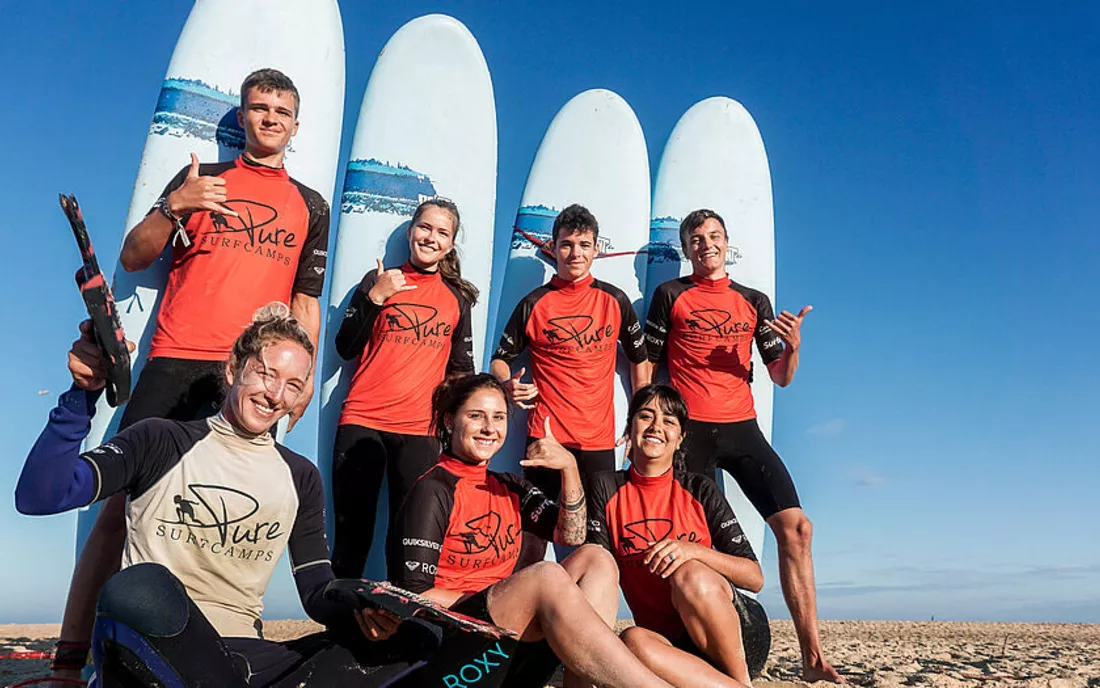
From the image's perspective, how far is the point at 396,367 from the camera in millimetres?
3506

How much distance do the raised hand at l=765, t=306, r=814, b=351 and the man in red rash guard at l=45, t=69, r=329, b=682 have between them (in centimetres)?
206

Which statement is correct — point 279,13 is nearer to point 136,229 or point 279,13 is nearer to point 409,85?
point 409,85


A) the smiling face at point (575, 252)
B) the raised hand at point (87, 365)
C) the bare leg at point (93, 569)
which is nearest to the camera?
the raised hand at point (87, 365)

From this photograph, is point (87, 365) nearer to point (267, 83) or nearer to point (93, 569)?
point (93, 569)

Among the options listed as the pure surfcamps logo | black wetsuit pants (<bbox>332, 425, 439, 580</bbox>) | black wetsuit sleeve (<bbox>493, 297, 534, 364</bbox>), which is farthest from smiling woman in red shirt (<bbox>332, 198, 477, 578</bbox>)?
the pure surfcamps logo

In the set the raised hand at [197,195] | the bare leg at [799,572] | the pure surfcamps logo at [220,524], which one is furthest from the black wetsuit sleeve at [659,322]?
the pure surfcamps logo at [220,524]

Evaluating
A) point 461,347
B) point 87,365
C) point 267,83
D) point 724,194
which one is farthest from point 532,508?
point 724,194

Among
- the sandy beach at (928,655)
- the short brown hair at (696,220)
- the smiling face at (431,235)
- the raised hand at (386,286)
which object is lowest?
the sandy beach at (928,655)

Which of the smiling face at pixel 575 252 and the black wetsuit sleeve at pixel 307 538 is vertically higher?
the smiling face at pixel 575 252

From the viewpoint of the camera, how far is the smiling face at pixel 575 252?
387 centimetres

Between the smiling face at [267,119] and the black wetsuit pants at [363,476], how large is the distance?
3.74ft

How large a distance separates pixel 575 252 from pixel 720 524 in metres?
1.62

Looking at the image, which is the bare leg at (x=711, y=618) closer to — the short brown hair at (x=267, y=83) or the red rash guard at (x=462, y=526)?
the red rash guard at (x=462, y=526)

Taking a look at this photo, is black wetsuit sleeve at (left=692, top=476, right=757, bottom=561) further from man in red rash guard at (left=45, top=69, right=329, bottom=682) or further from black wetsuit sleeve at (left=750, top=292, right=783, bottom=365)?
black wetsuit sleeve at (left=750, top=292, right=783, bottom=365)
